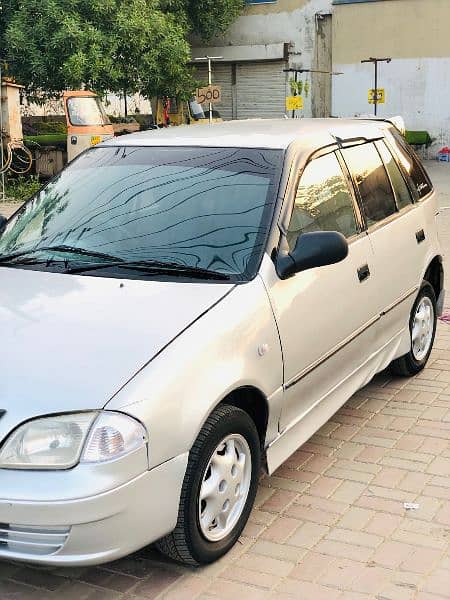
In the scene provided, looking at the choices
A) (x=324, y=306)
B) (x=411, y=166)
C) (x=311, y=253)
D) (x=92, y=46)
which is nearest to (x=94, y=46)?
(x=92, y=46)

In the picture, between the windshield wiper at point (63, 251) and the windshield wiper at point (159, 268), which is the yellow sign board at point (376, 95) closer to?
the windshield wiper at point (63, 251)

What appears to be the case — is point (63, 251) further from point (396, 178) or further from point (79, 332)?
point (396, 178)

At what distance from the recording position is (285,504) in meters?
3.86

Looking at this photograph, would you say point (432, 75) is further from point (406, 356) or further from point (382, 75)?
point (406, 356)

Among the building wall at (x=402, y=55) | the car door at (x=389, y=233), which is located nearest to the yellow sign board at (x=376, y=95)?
the building wall at (x=402, y=55)

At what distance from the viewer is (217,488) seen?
324 cm

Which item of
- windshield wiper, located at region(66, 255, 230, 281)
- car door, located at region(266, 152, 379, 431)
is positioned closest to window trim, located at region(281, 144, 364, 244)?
car door, located at region(266, 152, 379, 431)

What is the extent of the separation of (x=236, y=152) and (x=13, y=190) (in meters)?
13.4

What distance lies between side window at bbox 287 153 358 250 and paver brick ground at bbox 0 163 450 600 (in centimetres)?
121

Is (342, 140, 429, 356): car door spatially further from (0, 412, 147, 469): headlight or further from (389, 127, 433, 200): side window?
(0, 412, 147, 469): headlight

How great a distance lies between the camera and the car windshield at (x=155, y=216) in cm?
372

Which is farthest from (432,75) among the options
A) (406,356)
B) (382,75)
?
(406,356)

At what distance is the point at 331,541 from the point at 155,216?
172cm

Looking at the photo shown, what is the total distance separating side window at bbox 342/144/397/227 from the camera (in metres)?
4.65
